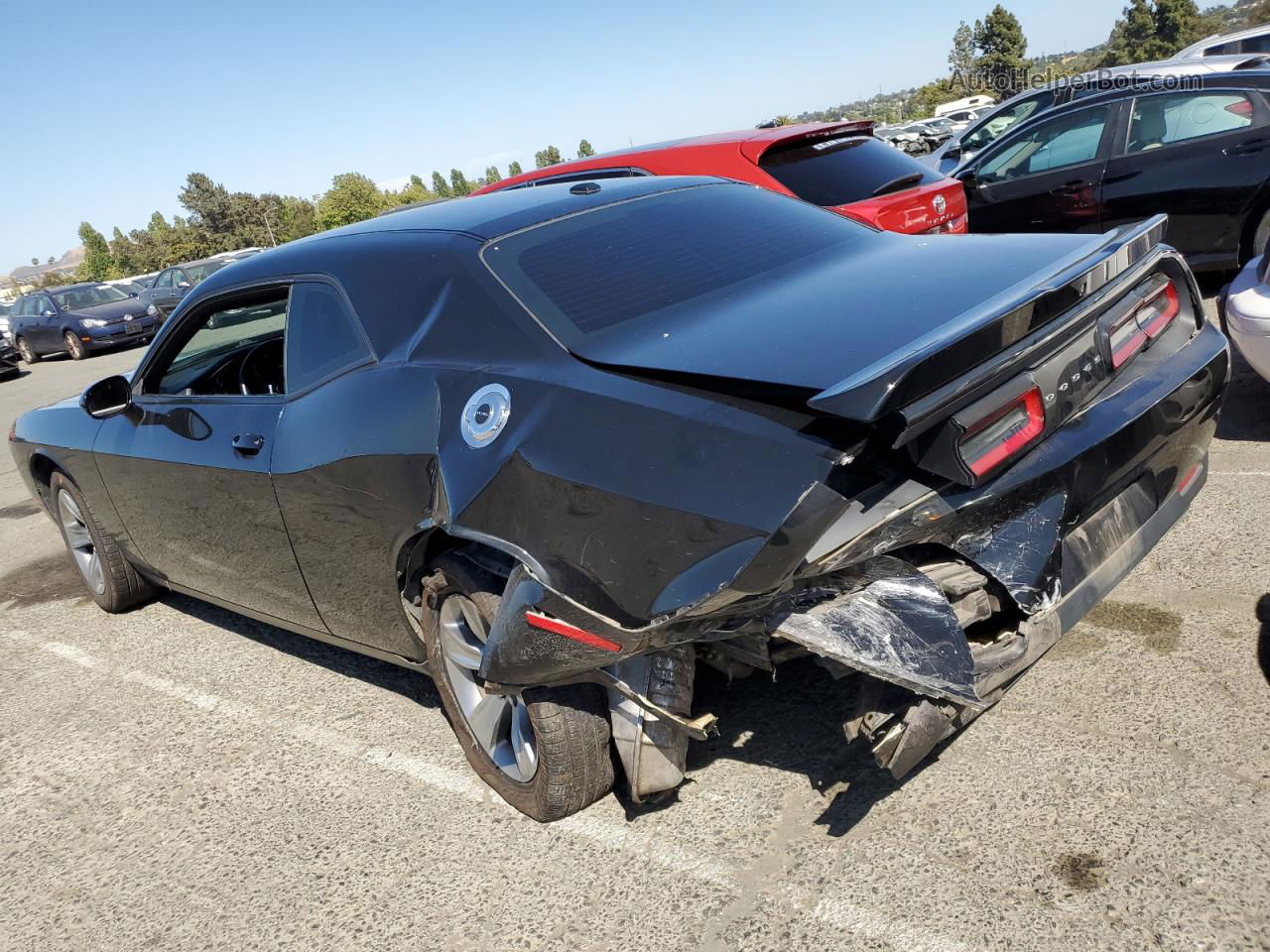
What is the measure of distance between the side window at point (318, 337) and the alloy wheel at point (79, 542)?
2503 millimetres

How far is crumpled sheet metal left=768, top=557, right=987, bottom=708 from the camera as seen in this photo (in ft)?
7.14

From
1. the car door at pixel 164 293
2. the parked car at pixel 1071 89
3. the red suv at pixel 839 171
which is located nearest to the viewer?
the red suv at pixel 839 171

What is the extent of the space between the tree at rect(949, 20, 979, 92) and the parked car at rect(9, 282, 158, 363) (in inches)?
2324

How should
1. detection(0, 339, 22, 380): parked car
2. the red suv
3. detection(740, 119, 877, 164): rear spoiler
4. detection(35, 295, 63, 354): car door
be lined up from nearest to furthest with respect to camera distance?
1. the red suv
2. detection(740, 119, 877, 164): rear spoiler
3. detection(0, 339, 22, 380): parked car
4. detection(35, 295, 63, 354): car door

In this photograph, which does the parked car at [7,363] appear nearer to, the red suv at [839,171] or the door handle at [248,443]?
the red suv at [839,171]

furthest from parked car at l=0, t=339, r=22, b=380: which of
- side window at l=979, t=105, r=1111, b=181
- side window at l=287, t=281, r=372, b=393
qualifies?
side window at l=287, t=281, r=372, b=393

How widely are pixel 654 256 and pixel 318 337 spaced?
1138 millimetres

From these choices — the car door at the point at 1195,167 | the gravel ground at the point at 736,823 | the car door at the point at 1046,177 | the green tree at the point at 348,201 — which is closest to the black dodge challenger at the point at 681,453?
the gravel ground at the point at 736,823

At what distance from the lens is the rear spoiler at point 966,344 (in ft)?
6.62

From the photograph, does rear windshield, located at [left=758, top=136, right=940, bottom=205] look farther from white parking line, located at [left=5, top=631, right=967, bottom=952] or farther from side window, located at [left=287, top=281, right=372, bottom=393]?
white parking line, located at [left=5, top=631, right=967, bottom=952]

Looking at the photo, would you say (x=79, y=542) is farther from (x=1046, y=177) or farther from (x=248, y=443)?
(x=1046, y=177)

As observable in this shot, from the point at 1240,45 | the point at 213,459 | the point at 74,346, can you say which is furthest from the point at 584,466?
the point at 74,346

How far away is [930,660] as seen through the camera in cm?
220

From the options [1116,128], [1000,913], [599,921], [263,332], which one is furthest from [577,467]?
[1116,128]
